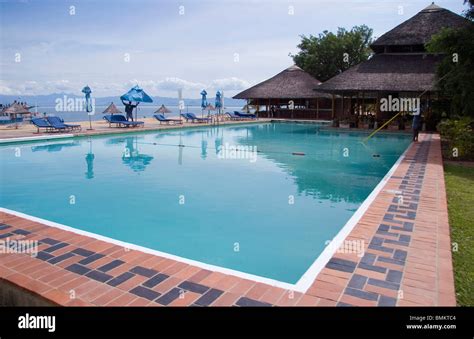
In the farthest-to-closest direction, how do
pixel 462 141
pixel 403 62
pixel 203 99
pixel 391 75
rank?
1. pixel 203 99
2. pixel 403 62
3. pixel 391 75
4. pixel 462 141

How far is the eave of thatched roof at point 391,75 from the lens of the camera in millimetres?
18875

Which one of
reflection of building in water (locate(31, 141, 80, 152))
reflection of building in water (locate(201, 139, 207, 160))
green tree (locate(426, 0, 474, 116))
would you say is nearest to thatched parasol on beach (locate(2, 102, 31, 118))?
reflection of building in water (locate(31, 141, 80, 152))

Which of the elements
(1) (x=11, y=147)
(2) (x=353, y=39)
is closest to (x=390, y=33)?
(2) (x=353, y=39)

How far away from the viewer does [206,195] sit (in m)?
6.98

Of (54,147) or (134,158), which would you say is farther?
(54,147)

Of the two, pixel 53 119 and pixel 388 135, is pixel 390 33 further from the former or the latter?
pixel 53 119

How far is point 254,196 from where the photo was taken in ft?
22.7

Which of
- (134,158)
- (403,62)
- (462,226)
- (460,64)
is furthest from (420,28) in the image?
(462,226)

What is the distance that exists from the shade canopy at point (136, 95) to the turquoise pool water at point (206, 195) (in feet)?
22.2

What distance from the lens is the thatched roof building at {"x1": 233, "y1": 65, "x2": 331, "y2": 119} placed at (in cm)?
2795

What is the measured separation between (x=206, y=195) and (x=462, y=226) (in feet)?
13.7

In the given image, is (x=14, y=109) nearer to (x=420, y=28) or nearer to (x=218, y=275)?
(x=218, y=275)

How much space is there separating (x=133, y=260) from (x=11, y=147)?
12.0 meters

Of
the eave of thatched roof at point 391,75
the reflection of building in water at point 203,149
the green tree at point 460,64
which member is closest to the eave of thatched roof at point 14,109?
the reflection of building in water at point 203,149
